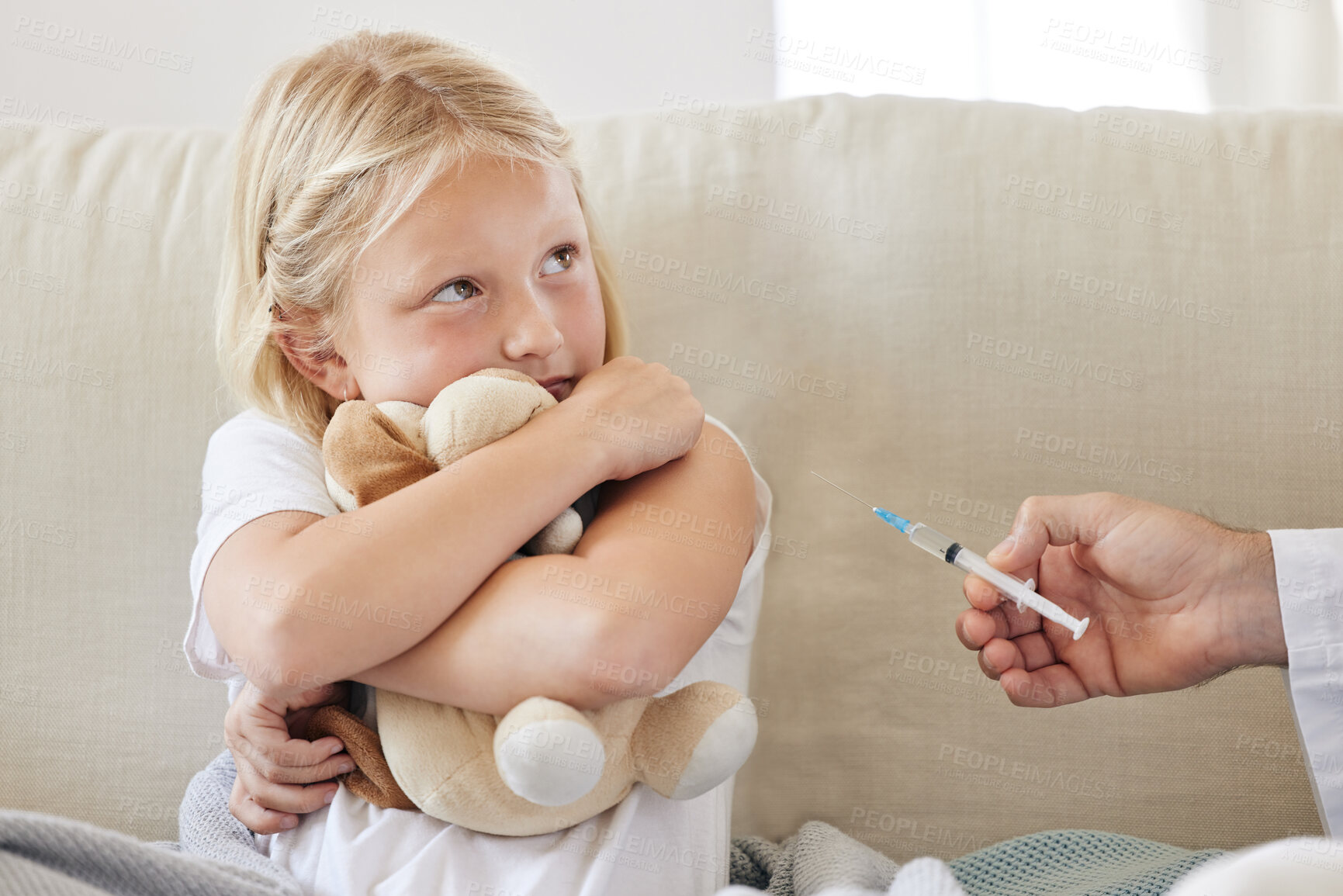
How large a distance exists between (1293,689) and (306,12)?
5.10 feet

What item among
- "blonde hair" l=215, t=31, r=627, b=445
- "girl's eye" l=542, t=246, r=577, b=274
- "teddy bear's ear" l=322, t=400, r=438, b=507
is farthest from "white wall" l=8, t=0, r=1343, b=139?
"teddy bear's ear" l=322, t=400, r=438, b=507

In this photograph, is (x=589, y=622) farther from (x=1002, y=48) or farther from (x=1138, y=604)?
(x=1002, y=48)

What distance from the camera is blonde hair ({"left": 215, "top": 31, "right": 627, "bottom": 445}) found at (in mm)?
905

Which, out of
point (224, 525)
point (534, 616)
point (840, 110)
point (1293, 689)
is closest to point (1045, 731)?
point (1293, 689)

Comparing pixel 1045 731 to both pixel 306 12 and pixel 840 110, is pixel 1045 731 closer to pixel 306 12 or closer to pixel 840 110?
pixel 840 110

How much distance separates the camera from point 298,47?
5.09ft

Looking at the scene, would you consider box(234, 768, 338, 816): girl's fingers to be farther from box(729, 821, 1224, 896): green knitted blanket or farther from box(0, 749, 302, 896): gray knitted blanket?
box(729, 821, 1224, 896): green knitted blanket

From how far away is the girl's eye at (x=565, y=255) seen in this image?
0.94m

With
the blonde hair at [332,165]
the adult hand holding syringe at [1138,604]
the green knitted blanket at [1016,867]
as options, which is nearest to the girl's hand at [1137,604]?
the adult hand holding syringe at [1138,604]

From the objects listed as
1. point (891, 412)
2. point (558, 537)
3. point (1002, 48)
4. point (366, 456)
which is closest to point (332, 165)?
point (366, 456)

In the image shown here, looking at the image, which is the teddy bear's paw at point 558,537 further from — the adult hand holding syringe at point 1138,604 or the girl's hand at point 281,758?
the adult hand holding syringe at point 1138,604

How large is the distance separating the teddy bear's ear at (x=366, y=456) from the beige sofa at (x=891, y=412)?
44 centimetres

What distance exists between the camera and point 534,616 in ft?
2.40

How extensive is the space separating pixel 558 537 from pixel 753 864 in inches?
16.8
